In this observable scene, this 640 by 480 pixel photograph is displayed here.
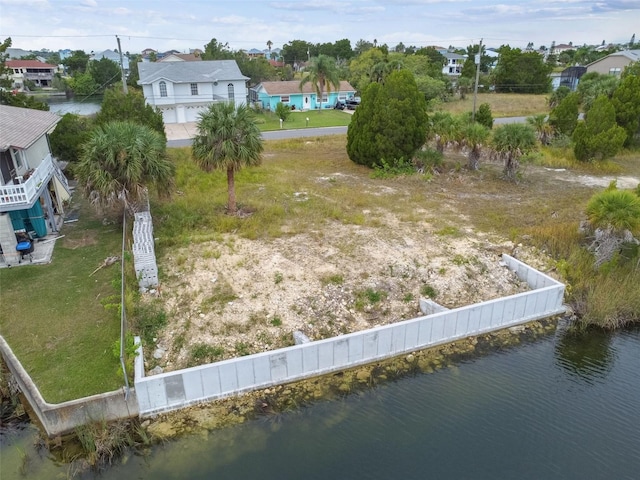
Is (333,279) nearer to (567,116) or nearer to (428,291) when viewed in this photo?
(428,291)

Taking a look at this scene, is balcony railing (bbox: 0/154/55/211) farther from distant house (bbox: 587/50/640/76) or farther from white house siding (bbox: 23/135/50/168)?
distant house (bbox: 587/50/640/76)

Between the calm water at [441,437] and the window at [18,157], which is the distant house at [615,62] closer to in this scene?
the calm water at [441,437]

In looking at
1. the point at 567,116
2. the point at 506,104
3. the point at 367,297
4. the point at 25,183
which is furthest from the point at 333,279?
the point at 506,104

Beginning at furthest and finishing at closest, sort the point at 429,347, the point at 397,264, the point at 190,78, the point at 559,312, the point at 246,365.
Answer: the point at 190,78 → the point at 397,264 → the point at 559,312 → the point at 429,347 → the point at 246,365

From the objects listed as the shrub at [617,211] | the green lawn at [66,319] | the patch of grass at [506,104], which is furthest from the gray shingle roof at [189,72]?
the shrub at [617,211]

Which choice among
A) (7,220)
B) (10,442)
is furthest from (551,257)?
(7,220)

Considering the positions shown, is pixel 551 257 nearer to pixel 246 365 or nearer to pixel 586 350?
pixel 586 350

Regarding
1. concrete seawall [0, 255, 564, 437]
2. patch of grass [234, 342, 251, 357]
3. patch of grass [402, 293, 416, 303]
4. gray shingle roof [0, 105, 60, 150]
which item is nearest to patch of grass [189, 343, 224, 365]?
patch of grass [234, 342, 251, 357]
